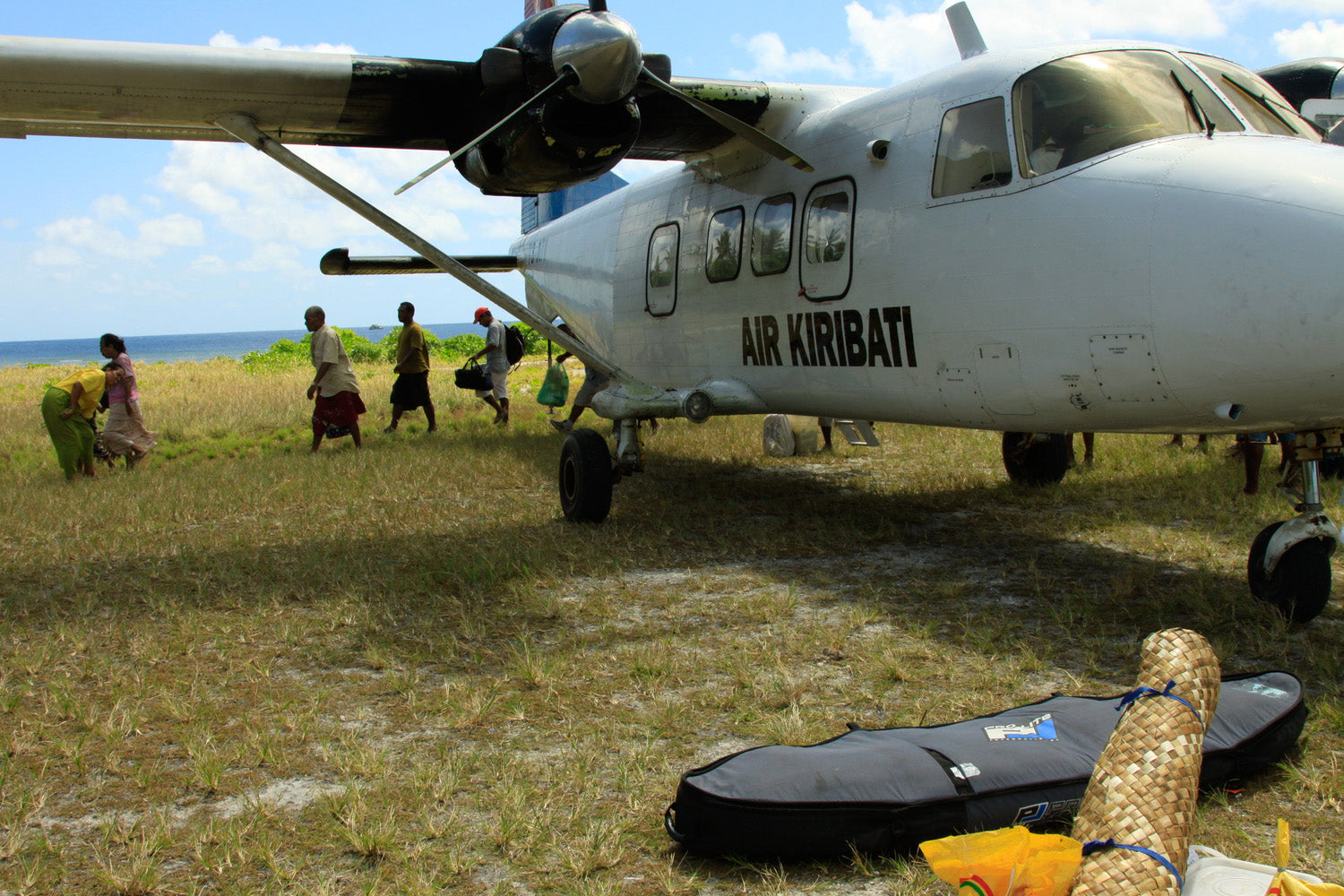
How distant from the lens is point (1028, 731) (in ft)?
9.11

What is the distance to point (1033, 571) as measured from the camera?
5.34m

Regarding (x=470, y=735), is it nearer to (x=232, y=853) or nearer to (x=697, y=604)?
(x=232, y=853)

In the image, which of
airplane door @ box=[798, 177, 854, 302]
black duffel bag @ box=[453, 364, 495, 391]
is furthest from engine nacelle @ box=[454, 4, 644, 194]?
black duffel bag @ box=[453, 364, 495, 391]

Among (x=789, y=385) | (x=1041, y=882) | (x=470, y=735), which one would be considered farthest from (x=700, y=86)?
(x=1041, y=882)

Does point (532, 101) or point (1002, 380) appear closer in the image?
point (1002, 380)

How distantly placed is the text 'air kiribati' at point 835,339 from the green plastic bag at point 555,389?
5.33 meters

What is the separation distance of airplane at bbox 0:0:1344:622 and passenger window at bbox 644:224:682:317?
0.03 m

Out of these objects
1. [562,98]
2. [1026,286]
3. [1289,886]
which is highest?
[562,98]

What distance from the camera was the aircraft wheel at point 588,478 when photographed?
6.78 meters

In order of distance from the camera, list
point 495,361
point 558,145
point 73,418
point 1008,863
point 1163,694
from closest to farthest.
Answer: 1. point 1008,863
2. point 1163,694
3. point 558,145
4. point 73,418
5. point 495,361

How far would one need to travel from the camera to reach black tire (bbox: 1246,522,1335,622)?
13.4 feet

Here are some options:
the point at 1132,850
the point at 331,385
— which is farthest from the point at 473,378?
the point at 1132,850

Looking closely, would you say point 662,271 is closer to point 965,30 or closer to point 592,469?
point 592,469

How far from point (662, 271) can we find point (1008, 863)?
6.07 meters
